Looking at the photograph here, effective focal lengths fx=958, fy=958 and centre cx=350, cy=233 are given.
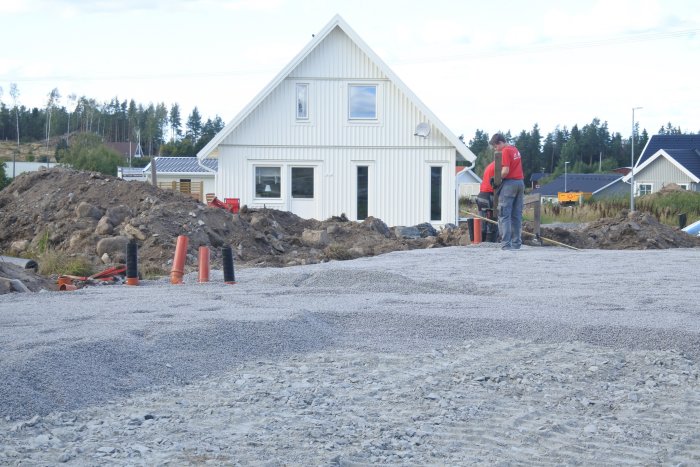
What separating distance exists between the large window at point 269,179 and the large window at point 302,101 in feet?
6.02

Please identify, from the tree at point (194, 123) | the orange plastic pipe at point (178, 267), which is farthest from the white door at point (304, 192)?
the tree at point (194, 123)

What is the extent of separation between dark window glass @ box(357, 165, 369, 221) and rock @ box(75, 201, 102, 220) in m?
10.6

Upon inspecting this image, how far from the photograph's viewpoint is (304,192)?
30469 mm

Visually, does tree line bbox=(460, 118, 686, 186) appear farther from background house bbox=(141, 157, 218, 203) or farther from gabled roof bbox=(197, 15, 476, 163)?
gabled roof bbox=(197, 15, 476, 163)

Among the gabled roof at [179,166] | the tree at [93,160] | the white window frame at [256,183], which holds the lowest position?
the white window frame at [256,183]

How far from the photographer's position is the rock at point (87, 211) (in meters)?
21.0

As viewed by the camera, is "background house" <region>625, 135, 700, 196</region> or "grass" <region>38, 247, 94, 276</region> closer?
"grass" <region>38, 247, 94, 276</region>

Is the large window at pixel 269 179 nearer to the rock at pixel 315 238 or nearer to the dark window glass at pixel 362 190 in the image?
the dark window glass at pixel 362 190

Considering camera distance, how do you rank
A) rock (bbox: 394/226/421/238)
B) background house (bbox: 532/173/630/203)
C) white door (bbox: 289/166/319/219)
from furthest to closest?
1. background house (bbox: 532/173/630/203)
2. white door (bbox: 289/166/319/219)
3. rock (bbox: 394/226/421/238)

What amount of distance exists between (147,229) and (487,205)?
267 inches

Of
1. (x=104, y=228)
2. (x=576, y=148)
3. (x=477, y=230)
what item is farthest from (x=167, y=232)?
(x=576, y=148)

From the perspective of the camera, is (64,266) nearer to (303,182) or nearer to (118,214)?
(118,214)

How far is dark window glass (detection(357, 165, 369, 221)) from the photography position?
3025 centimetres

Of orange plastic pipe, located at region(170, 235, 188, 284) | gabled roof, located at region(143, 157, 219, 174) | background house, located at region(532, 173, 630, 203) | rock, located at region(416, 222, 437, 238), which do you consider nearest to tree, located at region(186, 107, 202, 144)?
background house, located at region(532, 173, 630, 203)
